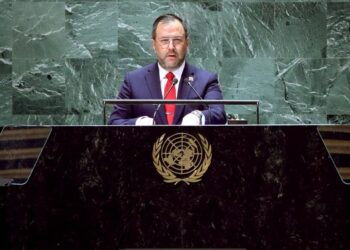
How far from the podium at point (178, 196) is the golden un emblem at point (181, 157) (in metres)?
0.01

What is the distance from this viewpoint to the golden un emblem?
8.30 feet

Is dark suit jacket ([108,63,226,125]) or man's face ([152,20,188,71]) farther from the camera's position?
man's face ([152,20,188,71])

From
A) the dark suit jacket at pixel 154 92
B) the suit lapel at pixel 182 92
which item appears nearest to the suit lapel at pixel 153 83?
the dark suit jacket at pixel 154 92

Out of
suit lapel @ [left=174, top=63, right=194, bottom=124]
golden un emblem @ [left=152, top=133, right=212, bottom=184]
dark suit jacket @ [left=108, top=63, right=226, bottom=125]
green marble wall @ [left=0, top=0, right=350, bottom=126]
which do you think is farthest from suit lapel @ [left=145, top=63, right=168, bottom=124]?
green marble wall @ [left=0, top=0, right=350, bottom=126]

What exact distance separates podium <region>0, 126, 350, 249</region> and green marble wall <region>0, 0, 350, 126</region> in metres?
3.07

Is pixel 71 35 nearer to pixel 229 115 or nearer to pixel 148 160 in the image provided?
pixel 229 115

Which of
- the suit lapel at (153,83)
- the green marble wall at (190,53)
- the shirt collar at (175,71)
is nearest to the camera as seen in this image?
the suit lapel at (153,83)

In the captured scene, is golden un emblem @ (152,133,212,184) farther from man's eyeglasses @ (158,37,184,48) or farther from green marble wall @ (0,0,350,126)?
green marble wall @ (0,0,350,126)

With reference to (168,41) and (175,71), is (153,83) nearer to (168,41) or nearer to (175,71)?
(175,71)

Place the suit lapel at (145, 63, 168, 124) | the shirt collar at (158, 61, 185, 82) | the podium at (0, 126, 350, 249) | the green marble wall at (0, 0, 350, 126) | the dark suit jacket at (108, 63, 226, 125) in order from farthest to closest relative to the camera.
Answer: the green marble wall at (0, 0, 350, 126) < the shirt collar at (158, 61, 185, 82) < the suit lapel at (145, 63, 168, 124) < the dark suit jacket at (108, 63, 226, 125) < the podium at (0, 126, 350, 249)

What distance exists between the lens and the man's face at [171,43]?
157 inches

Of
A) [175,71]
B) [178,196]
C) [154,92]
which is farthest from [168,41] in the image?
[178,196]

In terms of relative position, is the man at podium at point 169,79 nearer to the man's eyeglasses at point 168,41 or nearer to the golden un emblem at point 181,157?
the man's eyeglasses at point 168,41

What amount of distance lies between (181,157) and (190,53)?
10.3 feet
